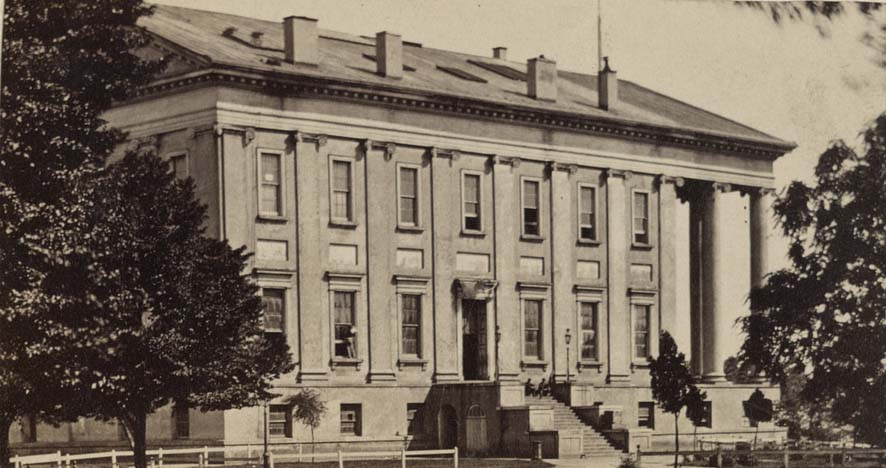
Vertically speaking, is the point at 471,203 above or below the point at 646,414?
above

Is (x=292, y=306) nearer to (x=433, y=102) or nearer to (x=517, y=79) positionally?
(x=433, y=102)

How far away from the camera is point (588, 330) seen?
43.8 meters

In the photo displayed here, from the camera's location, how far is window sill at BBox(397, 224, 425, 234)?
129 ft

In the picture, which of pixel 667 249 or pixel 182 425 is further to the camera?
pixel 667 249

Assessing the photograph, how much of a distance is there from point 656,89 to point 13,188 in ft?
49.9

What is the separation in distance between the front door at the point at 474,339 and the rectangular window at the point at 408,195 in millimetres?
2847

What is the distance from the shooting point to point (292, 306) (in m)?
37.7

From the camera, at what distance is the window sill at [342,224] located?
125 ft

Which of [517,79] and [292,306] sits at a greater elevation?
[517,79]

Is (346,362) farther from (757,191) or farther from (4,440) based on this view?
(4,440)

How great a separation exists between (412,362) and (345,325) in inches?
Result: 79.0

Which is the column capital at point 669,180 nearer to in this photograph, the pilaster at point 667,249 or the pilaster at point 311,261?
the pilaster at point 667,249

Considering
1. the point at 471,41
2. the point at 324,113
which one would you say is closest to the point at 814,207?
the point at 471,41

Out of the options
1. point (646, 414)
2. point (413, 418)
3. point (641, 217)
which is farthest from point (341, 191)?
point (646, 414)
